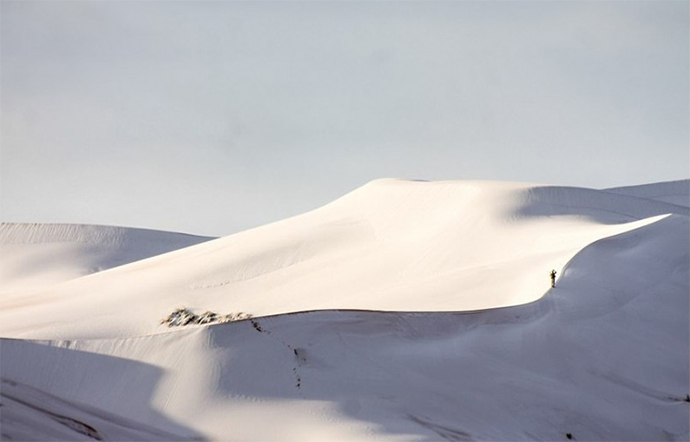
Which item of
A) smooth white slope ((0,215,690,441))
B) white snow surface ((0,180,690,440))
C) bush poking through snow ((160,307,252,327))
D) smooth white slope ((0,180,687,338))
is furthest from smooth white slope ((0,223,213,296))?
smooth white slope ((0,215,690,441))

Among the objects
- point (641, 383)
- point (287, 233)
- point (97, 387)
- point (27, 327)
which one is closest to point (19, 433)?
point (97, 387)

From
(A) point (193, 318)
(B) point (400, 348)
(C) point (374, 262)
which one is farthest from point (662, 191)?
(B) point (400, 348)

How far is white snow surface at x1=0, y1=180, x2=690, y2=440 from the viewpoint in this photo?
14258 mm

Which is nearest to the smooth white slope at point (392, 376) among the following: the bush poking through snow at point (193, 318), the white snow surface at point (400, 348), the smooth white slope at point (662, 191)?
the white snow surface at point (400, 348)

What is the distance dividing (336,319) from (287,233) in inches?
387

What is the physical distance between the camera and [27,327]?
A: 20859 millimetres

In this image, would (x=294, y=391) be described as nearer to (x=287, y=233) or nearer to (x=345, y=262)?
(x=345, y=262)

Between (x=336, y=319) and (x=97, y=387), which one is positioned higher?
(x=336, y=319)

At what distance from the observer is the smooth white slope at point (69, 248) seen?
32.3 meters

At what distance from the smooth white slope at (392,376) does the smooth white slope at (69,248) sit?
16.2 metres

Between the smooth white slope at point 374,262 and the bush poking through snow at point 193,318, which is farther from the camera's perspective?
the smooth white slope at point 374,262

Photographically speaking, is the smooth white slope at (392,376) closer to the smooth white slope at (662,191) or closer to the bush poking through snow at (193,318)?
the bush poking through snow at (193,318)

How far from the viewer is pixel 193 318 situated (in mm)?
20188

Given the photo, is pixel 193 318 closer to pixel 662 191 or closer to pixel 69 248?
pixel 662 191
